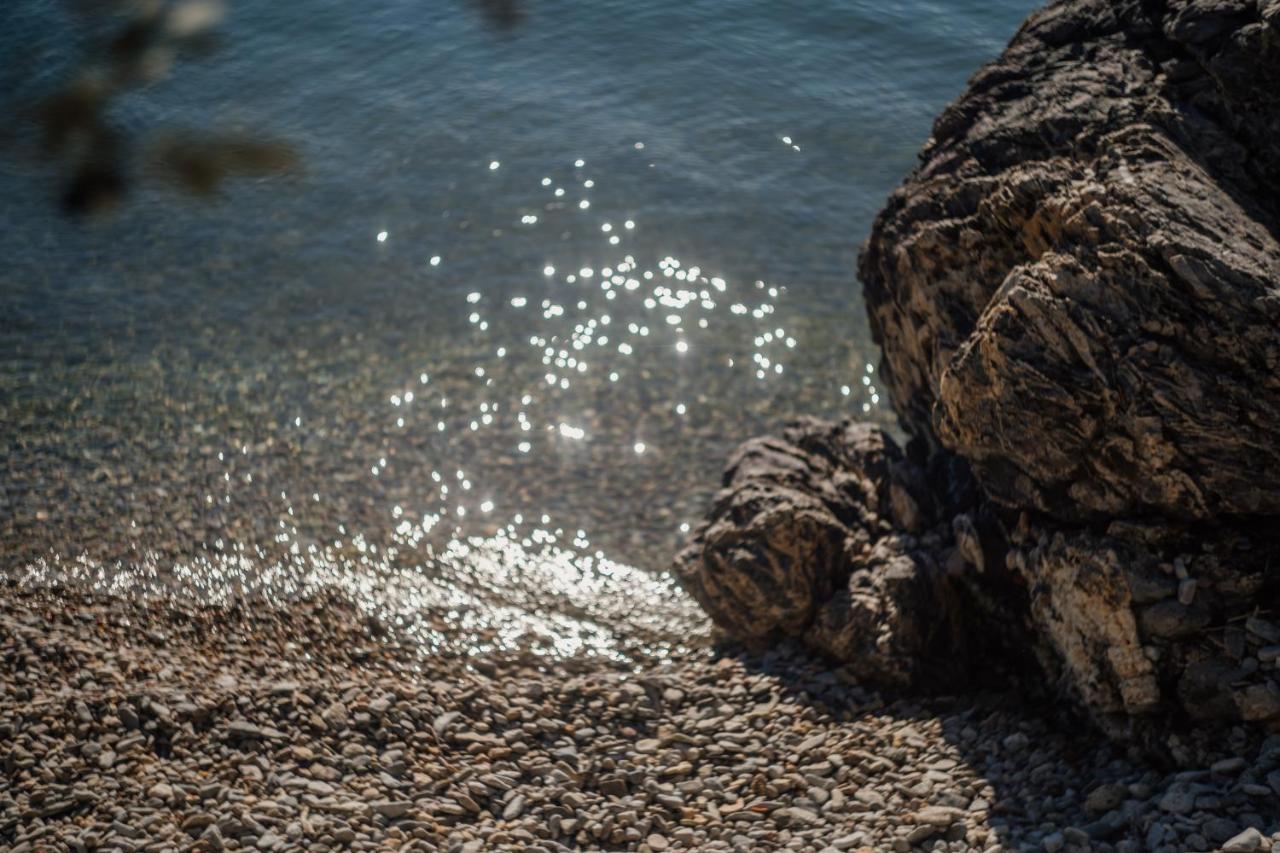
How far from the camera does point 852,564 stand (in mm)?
11539

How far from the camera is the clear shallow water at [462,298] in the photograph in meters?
14.1

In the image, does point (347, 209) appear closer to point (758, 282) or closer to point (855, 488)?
point (758, 282)

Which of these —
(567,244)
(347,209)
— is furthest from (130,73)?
(567,244)

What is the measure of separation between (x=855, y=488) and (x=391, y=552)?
18.0 ft

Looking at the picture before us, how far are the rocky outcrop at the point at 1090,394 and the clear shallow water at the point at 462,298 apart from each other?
2889 mm

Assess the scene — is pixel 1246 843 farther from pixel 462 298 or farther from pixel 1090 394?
pixel 462 298

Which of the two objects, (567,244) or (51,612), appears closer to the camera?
(51,612)

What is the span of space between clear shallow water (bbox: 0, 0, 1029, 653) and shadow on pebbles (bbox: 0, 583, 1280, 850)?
1.99 meters

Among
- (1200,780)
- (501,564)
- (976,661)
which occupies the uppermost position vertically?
(1200,780)

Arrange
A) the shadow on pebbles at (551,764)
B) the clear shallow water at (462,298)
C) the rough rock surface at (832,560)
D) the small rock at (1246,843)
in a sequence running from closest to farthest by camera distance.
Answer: the small rock at (1246,843), the shadow on pebbles at (551,764), the rough rock surface at (832,560), the clear shallow water at (462,298)

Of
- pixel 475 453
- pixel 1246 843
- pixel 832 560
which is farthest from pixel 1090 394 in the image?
pixel 475 453

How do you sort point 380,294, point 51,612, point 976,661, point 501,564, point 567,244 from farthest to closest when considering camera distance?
1. point 567,244
2. point 380,294
3. point 501,564
4. point 51,612
5. point 976,661

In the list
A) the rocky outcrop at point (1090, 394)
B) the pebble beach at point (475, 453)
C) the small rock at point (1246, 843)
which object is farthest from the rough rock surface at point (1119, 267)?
the small rock at point (1246, 843)

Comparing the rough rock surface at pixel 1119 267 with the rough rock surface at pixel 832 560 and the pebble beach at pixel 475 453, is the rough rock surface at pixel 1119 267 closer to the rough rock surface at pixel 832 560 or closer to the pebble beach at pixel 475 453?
the rough rock surface at pixel 832 560
